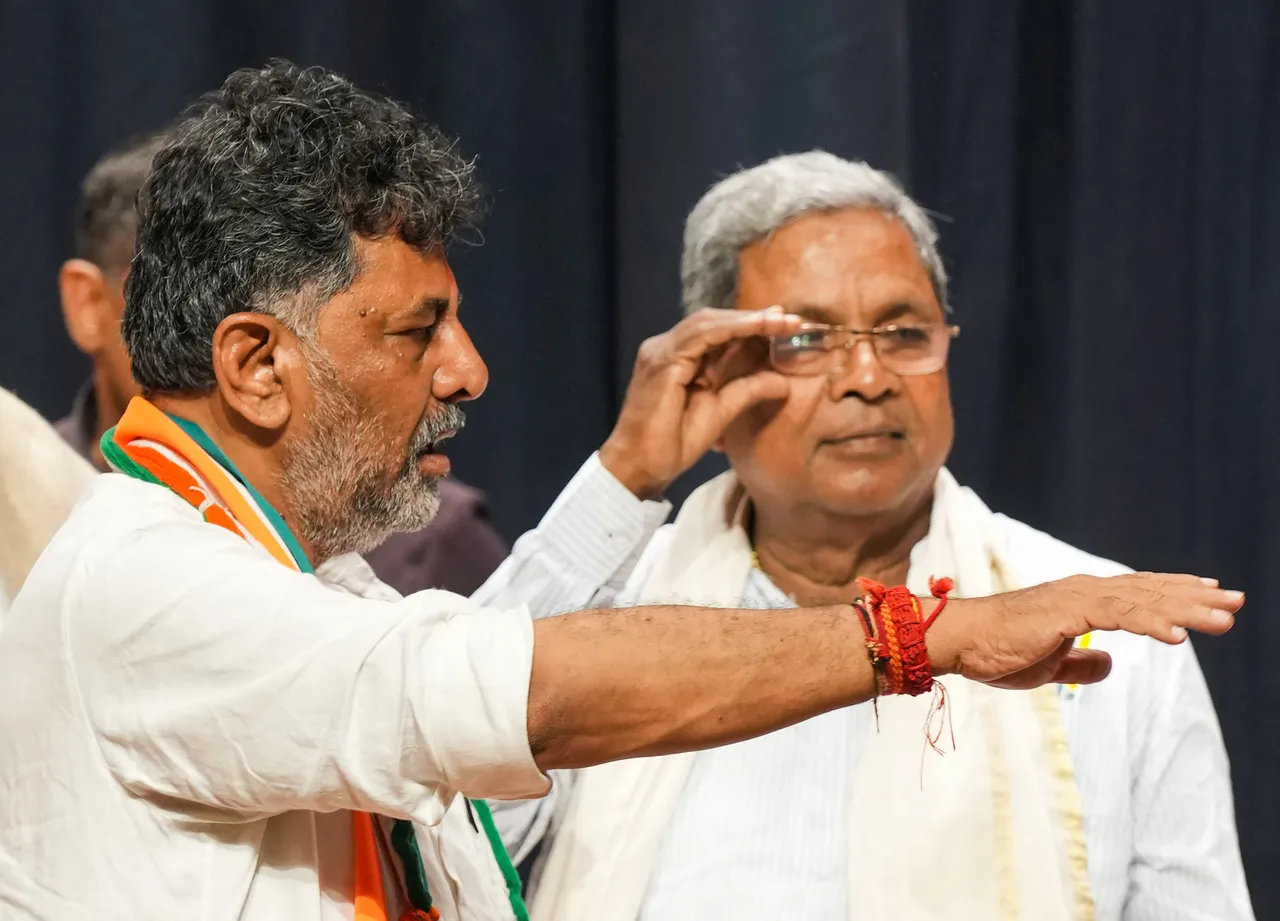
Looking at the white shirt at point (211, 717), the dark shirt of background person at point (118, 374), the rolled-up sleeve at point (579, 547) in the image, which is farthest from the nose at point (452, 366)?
the dark shirt of background person at point (118, 374)

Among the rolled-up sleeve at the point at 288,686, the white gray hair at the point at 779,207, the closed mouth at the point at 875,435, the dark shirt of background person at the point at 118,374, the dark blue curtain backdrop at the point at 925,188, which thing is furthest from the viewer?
the dark blue curtain backdrop at the point at 925,188

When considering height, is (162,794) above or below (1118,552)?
above

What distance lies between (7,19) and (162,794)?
1979 millimetres

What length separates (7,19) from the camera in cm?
273

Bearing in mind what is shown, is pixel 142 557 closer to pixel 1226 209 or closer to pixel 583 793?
pixel 583 793

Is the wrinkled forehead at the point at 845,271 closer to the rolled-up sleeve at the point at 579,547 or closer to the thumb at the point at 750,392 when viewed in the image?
the thumb at the point at 750,392

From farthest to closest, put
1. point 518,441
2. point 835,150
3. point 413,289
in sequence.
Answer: point 518,441 → point 835,150 → point 413,289

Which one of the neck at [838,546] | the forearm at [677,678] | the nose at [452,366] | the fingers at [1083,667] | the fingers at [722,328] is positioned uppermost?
the nose at [452,366]

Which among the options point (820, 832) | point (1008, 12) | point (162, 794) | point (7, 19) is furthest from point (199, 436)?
point (1008, 12)

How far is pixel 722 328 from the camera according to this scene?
2.10m

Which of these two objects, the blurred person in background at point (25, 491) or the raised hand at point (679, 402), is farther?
the raised hand at point (679, 402)

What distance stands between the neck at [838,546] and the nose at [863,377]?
0.53 ft

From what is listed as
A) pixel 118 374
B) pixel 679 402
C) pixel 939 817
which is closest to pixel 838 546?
pixel 679 402

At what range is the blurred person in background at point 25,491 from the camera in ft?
5.70
